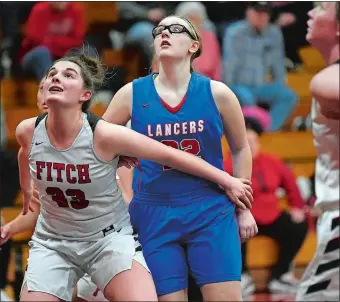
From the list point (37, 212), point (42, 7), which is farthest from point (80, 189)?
point (42, 7)

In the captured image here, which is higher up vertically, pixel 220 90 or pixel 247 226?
pixel 220 90

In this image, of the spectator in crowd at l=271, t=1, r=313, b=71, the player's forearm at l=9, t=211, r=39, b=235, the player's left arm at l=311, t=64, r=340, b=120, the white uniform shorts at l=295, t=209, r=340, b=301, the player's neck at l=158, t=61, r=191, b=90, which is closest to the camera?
the player's left arm at l=311, t=64, r=340, b=120

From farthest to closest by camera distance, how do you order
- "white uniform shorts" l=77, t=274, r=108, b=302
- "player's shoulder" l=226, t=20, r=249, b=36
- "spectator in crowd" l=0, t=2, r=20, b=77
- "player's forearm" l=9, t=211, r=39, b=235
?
"player's shoulder" l=226, t=20, r=249, b=36
"spectator in crowd" l=0, t=2, r=20, b=77
"player's forearm" l=9, t=211, r=39, b=235
"white uniform shorts" l=77, t=274, r=108, b=302

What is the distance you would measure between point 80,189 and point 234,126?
74cm

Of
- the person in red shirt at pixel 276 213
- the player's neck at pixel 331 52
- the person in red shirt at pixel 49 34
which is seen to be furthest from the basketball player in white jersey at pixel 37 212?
the person in red shirt at pixel 49 34

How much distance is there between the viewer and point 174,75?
367cm

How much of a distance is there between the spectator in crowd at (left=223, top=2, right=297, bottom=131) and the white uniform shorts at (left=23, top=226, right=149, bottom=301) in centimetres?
383

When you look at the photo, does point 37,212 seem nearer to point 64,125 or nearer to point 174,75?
point 64,125

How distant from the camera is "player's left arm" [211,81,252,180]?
3611 mm

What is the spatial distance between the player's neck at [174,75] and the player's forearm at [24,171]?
73cm

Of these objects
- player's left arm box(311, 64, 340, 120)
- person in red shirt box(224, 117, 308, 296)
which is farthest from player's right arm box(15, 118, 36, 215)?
person in red shirt box(224, 117, 308, 296)

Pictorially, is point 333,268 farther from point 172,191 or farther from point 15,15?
point 15,15

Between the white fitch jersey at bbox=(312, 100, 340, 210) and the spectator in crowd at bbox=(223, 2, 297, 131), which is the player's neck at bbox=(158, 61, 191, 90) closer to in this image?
the white fitch jersey at bbox=(312, 100, 340, 210)

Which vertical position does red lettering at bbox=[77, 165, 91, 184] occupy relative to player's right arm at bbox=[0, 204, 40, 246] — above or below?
above
